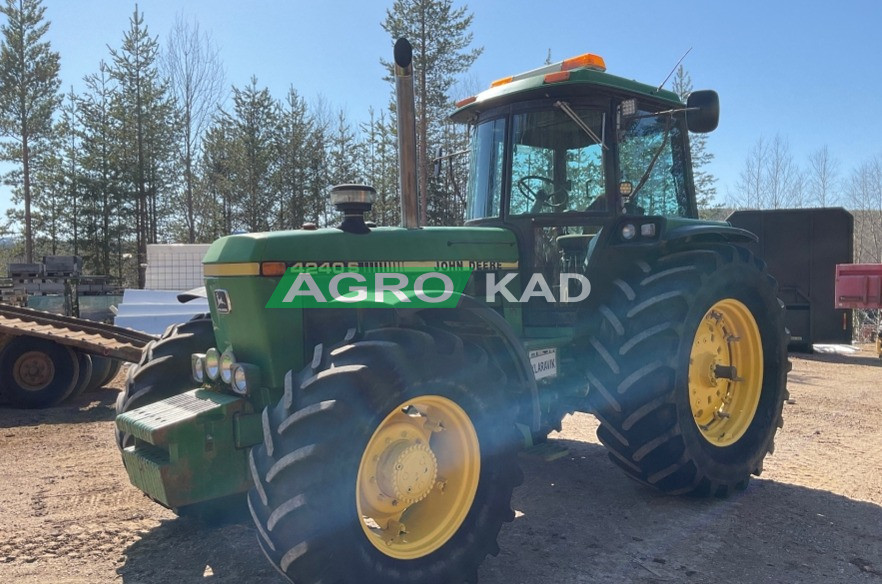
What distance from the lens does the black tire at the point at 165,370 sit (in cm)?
395

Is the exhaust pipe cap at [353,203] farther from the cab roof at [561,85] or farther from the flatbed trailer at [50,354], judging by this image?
the flatbed trailer at [50,354]

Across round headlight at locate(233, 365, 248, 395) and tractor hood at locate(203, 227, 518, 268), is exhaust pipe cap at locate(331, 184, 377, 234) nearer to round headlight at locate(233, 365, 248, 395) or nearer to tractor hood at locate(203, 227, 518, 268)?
tractor hood at locate(203, 227, 518, 268)

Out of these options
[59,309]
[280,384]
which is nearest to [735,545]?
[280,384]

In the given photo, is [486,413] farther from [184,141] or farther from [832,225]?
[184,141]

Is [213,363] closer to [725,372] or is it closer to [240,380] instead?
[240,380]

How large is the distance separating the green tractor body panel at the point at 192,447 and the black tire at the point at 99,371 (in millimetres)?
5820

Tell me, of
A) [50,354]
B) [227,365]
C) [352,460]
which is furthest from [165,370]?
[50,354]

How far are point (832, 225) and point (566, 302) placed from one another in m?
11.7

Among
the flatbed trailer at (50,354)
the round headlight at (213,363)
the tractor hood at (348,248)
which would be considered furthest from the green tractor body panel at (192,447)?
the flatbed trailer at (50,354)

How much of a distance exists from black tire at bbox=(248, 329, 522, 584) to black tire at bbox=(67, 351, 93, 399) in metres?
6.57

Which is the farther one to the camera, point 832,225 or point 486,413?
point 832,225

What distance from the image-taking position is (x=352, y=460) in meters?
2.78

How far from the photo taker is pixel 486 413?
3273mm

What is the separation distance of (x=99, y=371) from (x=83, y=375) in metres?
0.37
